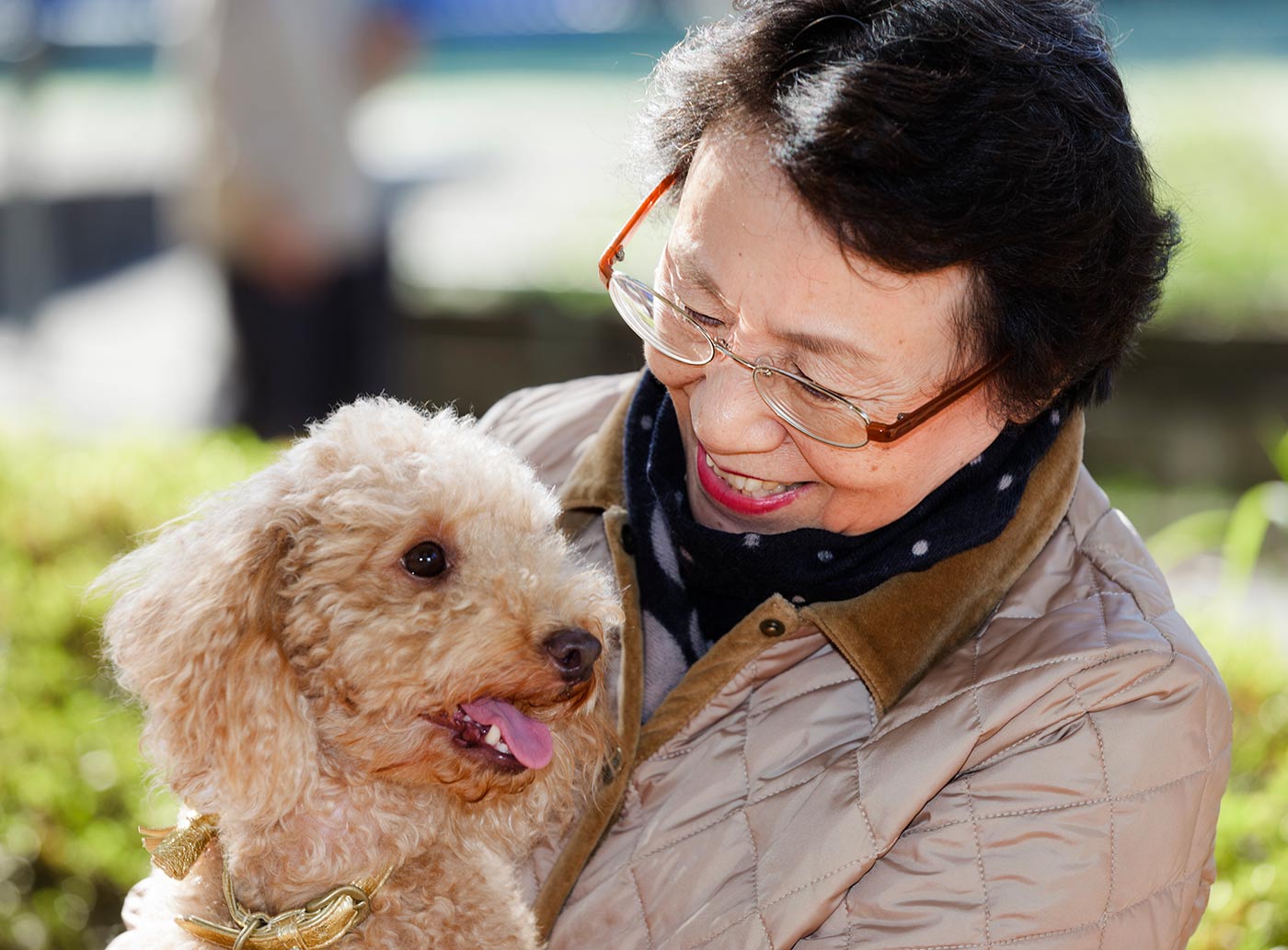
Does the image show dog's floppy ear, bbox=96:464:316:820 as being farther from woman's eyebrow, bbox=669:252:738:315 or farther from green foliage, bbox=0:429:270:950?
woman's eyebrow, bbox=669:252:738:315

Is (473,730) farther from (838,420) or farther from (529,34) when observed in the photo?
(529,34)

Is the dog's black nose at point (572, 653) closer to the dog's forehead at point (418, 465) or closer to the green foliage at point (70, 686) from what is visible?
the dog's forehead at point (418, 465)

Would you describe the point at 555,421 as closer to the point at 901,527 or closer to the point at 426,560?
the point at 426,560

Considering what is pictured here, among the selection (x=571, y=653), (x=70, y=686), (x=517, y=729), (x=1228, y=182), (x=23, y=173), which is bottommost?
(x=23, y=173)

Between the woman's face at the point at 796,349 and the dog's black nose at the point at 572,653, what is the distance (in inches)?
11.4

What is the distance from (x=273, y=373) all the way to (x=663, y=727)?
168 inches

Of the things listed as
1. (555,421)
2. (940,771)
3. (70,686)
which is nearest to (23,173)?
(70,686)

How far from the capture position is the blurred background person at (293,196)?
5234 millimetres

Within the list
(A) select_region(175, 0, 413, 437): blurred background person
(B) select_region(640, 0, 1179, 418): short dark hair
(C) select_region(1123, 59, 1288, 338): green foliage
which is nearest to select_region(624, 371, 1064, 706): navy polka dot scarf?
(B) select_region(640, 0, 1179, 418): short dark hair

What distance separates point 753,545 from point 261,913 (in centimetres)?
83

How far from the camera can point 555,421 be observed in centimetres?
231

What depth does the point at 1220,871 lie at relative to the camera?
273 cm

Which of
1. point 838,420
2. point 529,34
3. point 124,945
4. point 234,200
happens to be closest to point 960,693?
point 838,420

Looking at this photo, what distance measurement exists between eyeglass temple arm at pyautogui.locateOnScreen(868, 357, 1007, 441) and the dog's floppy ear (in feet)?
2.70
